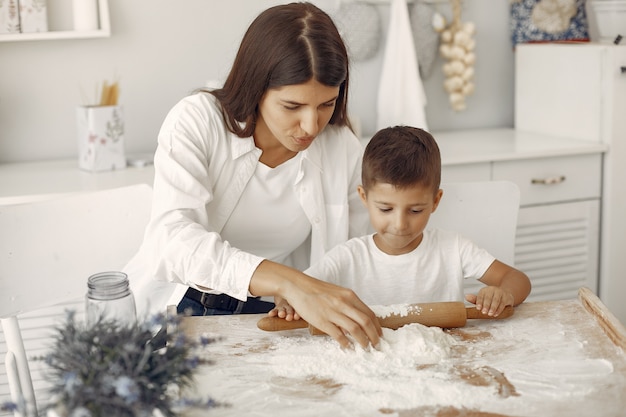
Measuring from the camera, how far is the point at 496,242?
190 centimetres

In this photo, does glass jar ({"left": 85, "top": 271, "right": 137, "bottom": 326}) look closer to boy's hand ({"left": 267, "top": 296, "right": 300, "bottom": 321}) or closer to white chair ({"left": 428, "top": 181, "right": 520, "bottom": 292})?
boy's hand ({"left": 267, "top": 296, "right": 300, "bottom": 321})

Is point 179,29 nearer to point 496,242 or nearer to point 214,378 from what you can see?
point 496,242

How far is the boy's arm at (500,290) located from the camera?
4.68 feet

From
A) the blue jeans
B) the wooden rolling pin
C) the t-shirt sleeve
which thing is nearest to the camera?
the wooden rolling pin

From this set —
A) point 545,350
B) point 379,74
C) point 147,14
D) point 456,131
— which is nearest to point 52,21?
point 147,14

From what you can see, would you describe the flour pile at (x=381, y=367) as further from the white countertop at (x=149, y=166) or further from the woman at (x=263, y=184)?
the white countertop at (x=149, y=166)

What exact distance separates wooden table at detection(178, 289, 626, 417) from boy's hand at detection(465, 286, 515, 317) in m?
0.03

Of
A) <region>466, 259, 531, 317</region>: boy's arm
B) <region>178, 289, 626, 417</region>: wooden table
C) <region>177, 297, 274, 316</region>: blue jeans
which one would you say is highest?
<region>466, 259, 531, 317</region>: boy's arm

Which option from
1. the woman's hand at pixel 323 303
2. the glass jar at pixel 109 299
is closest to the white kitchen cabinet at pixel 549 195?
the woman's hand at pixel 323 303

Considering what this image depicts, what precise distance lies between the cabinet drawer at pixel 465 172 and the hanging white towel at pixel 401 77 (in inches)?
10.9

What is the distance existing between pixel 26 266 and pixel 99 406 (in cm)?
87

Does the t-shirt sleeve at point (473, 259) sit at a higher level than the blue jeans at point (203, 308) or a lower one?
higher

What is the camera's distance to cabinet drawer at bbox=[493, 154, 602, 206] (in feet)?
8.86

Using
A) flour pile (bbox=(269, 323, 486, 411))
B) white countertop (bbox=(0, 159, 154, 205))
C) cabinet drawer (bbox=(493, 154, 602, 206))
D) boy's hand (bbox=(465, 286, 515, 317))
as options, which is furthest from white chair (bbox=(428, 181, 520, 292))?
white countertop (bbox=(0, 159, 154, 205))
